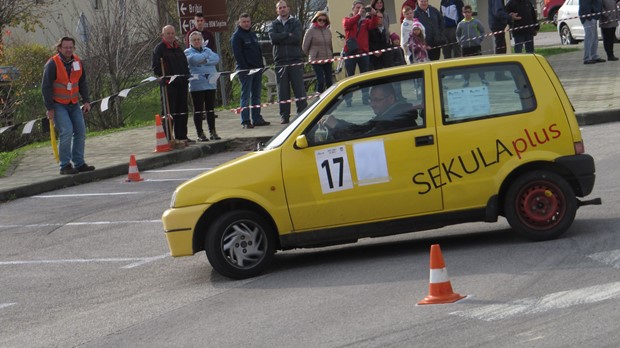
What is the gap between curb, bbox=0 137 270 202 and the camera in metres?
17.3

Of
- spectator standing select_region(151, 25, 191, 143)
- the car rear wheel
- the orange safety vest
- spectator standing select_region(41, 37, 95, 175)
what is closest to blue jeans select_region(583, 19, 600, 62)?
spectator standing select_region(151, 25, 191, 143)

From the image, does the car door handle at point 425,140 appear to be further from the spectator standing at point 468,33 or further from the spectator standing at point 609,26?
the spectator standing at point 609,26

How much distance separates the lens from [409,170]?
994 cm

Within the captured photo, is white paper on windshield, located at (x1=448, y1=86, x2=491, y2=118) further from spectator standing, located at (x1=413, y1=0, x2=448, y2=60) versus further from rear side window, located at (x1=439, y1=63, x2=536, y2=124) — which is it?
spectator standing, located at (x1=413, y1=0, x2=448, y2=60)

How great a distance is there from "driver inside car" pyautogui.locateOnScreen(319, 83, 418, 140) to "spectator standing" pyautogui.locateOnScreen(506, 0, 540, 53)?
1407cm

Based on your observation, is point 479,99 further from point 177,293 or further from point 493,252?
point 177,293

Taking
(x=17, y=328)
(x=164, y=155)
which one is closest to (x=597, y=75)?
(x=164, y=155)

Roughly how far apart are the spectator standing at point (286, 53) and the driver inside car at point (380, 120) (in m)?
11.0

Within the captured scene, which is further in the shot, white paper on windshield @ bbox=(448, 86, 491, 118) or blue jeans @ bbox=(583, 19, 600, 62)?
blue jeans @ bbox=(583, 19, 600, 62)

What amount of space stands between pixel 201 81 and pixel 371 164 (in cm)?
1058

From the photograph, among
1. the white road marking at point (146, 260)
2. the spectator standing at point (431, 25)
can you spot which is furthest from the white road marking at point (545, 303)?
the spectator standing at point (431, 25)

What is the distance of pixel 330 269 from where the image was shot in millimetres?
10117

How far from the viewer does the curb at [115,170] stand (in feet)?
56.7

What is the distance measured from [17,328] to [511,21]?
16463 millimetres
